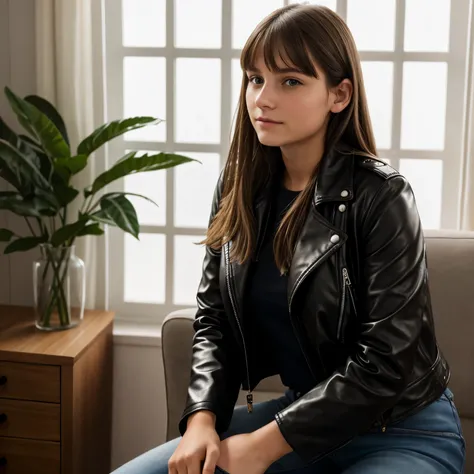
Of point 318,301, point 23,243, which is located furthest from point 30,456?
point 318,301

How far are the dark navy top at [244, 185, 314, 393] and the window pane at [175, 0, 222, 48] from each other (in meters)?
1.07

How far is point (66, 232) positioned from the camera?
2305mm

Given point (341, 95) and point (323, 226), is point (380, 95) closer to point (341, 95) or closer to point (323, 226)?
point (341, 95)

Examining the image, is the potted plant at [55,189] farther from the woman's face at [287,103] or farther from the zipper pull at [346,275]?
the zipper pull at [346,275]

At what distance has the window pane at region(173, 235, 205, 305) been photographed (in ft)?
9.09

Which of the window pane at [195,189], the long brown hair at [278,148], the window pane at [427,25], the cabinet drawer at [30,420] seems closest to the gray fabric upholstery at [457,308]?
the long brown hair at [278,148]

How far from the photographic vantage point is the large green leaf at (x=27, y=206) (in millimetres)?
2238

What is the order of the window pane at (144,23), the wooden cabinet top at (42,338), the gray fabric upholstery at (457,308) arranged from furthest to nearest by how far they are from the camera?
the window pane at (144,23)
the wooden cabinet top at (42,338)
the gray fabric upholstery at (457,308)

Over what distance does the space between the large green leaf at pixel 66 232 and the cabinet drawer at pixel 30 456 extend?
593 mm

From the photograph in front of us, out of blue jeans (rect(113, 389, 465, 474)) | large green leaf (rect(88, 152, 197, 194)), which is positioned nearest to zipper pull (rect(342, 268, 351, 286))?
blue jeans (rect(113, 389, 465, 474))

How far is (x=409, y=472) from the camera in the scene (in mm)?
1477

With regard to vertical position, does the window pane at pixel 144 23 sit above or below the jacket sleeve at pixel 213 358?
above

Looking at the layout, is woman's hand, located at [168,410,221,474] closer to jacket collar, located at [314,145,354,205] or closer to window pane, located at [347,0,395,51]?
jacket collar, located at [314,145,354,205]

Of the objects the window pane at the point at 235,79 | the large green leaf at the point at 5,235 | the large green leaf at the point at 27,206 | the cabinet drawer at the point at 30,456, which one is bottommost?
the cabinet drawer at the point at 30,456
